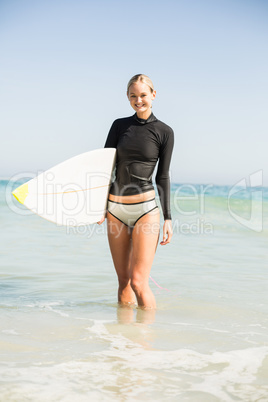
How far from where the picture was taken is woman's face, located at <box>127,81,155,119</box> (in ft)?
11.7

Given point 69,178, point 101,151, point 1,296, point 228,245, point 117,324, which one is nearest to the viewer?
point 117,324

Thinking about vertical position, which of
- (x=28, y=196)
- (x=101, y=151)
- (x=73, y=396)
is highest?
(x=101, y=151)

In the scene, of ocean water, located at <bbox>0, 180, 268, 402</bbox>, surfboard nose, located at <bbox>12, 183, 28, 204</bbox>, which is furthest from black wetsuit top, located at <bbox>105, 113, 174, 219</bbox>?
ocean water, located at <bbox>0, 180, 268, 402</bbox>

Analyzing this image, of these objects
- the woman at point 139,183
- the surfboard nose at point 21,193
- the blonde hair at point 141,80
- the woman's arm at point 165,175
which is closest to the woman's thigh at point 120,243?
the woman at point 139,183

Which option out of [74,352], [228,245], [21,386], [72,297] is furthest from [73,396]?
[228,245]

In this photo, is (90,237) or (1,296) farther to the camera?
(90,237)

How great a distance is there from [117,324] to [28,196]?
1323mm

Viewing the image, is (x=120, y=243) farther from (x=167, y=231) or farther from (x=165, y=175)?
(x=165, y=175)

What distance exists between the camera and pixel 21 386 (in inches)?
94.8

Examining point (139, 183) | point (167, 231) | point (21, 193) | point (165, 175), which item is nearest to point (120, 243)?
point (167, 231)

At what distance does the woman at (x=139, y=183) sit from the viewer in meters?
3.59

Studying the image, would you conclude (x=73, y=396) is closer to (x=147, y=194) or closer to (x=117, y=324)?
(x=117, y=324)

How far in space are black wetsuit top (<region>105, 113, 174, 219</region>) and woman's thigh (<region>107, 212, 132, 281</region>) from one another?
0.26 meters

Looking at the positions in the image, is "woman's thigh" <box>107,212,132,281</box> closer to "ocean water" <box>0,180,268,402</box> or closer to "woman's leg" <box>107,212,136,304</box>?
"woman's leg" <box>107,212,136,304</box>
